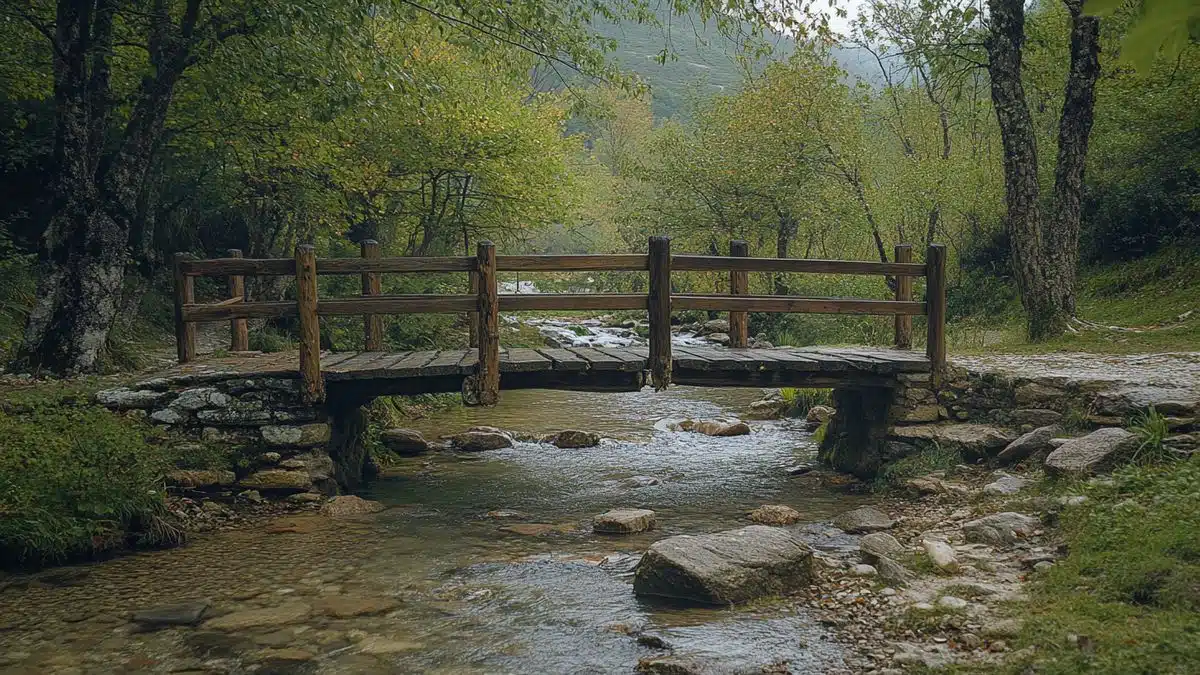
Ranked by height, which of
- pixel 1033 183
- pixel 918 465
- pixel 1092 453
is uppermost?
pixel 1033 183

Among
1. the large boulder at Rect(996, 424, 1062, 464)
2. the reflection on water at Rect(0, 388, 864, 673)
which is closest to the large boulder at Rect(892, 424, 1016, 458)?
the large boulder at Rect(996, 424, 1062, 464)

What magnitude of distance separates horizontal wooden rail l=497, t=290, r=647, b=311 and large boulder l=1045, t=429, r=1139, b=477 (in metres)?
4.17

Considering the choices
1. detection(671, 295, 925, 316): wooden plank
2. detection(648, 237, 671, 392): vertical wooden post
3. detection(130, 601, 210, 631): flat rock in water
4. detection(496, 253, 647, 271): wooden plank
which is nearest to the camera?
detection(130, 601, 210, 631): flat rock in water

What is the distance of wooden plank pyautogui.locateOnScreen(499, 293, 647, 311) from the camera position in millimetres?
8578

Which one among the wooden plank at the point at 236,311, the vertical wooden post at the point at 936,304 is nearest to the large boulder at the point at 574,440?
the wooden plank at the point at 236,311

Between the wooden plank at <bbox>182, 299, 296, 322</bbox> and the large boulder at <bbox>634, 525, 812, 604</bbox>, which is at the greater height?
the wooden plank at <bbox>182, 299, 296, 322</bbox>

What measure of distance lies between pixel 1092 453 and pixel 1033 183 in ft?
21.8

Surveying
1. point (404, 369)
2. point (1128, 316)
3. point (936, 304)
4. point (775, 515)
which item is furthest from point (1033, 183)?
point (404, 369)

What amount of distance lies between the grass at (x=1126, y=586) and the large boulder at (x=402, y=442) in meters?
8.36

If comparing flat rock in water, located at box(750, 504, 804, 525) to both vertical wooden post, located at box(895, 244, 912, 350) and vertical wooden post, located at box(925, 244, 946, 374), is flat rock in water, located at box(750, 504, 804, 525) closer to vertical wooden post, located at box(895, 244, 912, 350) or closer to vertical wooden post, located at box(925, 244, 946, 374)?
vertical wooden post, located at box(925, 244, 946, 374)

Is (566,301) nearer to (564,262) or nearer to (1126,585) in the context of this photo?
(564,262)

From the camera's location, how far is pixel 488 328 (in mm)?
8609

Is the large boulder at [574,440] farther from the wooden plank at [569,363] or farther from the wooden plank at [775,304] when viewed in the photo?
the wooden plank at [775,304]

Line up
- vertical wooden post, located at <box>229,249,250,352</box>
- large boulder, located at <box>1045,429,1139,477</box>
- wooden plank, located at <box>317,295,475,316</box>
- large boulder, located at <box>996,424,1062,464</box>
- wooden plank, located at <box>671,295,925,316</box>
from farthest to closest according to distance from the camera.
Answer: vertical wooden post, located at <box>229,249,250,352</box>, wooden plank, located at <box>671,295,925,316</box>, wooden plank, located at <box>317,295,475,316</box>, large boulder, located at <box>996,424,1062,464</box>, large boulder, located at <box>1045,429,1139,477</box>
